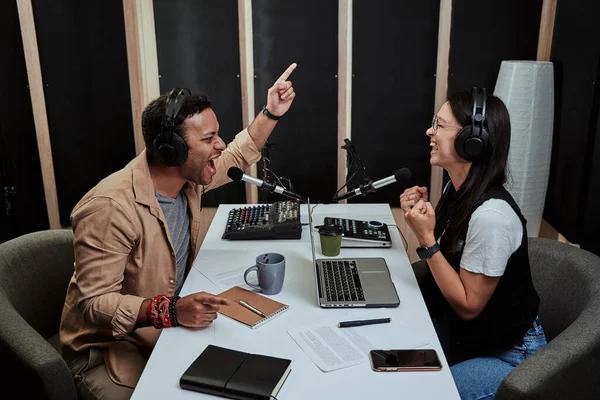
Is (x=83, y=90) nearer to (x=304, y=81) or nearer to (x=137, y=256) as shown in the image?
(x=304, y=81)

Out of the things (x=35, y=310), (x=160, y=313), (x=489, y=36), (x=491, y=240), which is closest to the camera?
(x=160, y=313)

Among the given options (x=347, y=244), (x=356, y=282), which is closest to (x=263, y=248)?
(x=347, y=244)

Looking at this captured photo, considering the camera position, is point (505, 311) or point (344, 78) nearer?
point (505, 311)

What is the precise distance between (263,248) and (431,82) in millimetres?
1621

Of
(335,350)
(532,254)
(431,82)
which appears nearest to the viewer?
(335,350)

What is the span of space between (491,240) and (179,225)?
3.29 feet

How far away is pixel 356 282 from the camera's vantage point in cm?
158

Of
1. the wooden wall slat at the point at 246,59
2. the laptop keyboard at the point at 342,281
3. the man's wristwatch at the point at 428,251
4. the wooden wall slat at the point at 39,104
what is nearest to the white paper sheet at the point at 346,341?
the laptop keyboard at the point at 342,281

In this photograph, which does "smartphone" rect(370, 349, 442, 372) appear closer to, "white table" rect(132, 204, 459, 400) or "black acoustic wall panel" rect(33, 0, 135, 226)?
"white table" rect(132, 204, 459, 400)

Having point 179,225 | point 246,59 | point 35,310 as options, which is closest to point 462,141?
point 179,225

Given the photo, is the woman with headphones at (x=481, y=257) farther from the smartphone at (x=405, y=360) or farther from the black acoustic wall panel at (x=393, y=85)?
the black acoustic wall panel at (x=393, y=85)

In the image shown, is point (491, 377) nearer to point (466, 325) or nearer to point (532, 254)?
point (466, 325)

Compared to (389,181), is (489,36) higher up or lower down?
higher up

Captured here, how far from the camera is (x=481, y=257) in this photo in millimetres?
1485
